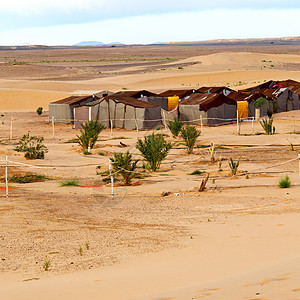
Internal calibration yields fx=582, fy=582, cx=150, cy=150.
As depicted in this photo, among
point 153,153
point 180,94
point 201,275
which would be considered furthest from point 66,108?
point 201,275

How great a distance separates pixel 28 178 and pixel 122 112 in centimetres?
1846

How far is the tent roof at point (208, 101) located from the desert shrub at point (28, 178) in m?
19.3

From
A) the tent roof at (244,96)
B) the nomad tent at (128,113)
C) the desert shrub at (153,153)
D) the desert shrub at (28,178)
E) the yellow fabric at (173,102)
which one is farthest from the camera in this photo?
the yellow fabric at (173,102)

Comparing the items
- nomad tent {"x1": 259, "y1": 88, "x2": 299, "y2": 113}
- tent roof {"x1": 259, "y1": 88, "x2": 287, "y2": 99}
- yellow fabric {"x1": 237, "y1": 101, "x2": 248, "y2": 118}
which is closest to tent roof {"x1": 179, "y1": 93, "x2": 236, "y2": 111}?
yellow fabric {"x1": 237, "y1": 101, "x2": 248, "y2": 118}

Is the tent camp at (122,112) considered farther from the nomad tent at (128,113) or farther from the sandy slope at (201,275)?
the sandy slope at (201,275)

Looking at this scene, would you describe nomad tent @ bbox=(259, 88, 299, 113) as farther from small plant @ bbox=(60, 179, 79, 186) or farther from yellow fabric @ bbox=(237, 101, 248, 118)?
small plant @ bbox=(60, 179, 79, 186)

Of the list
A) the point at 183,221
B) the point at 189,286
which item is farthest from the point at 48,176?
the point at 189,286

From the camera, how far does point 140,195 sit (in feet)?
48.4

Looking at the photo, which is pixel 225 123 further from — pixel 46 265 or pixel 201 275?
pixel 201 275

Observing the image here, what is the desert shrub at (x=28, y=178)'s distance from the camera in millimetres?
16797

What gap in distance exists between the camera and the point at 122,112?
35156 mm

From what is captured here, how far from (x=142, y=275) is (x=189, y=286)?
0.85m

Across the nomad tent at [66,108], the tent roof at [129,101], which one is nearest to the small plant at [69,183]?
the tent roof at [129,101]

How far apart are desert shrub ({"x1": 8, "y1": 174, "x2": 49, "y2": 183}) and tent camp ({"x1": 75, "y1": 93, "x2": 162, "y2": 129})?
1658cm
